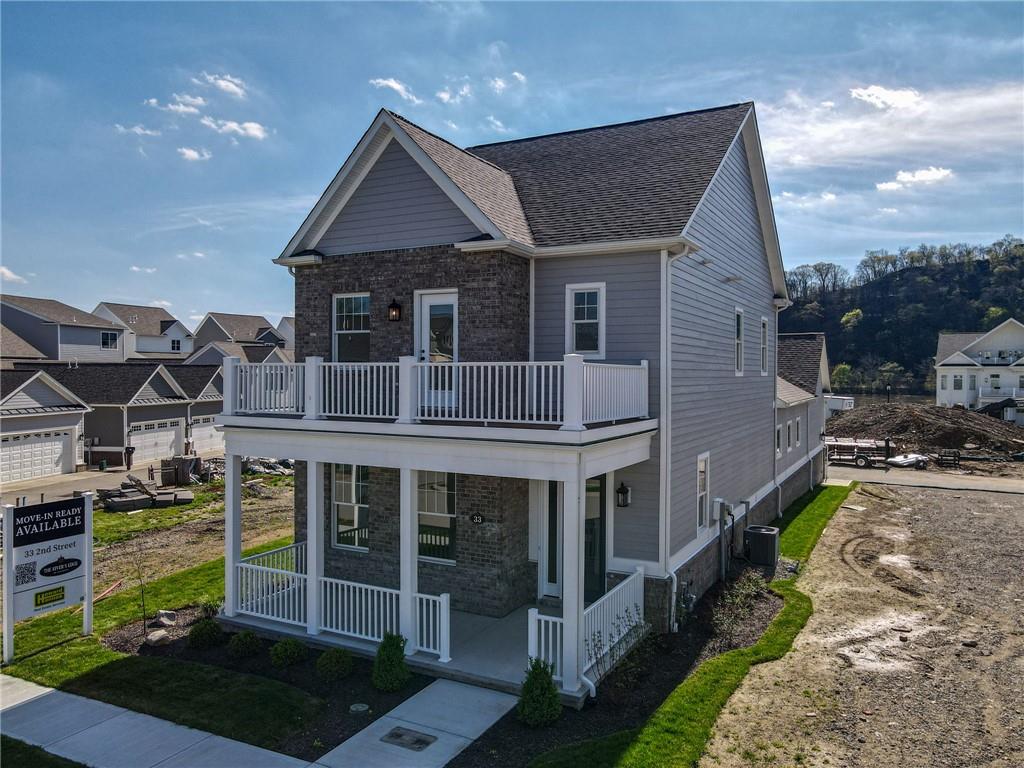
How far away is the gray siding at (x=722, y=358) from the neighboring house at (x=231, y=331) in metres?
56.5

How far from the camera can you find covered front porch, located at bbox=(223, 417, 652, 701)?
866 centimetres

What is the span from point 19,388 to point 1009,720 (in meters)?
33.3

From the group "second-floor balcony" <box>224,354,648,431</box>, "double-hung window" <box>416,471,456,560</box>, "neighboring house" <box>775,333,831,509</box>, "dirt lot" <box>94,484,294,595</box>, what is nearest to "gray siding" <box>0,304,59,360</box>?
"dirt lot" <box>94,484,294,595</box>

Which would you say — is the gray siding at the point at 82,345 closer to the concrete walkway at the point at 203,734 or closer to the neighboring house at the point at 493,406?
the neighboring house at the point at 493,406

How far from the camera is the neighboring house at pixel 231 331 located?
222 feet

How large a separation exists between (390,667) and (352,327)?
670cm

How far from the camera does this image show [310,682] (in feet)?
30.5

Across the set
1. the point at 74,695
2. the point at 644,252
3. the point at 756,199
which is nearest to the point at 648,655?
the point at 644,252

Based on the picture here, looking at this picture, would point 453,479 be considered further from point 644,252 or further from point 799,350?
point 799,350

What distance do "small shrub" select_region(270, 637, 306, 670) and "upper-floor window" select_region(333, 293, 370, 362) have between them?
5330 mm

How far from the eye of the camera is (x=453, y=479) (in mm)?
11758

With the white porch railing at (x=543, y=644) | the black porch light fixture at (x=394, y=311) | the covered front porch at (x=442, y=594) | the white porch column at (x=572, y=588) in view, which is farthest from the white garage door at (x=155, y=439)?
the white porch column at (x=572, y=588)

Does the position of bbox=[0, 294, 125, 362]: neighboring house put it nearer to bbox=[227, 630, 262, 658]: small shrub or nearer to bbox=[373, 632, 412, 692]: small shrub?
bbox=[227, 630, 262, 658]: small shrub

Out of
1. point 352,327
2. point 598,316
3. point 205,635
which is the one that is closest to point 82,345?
point 352,327
